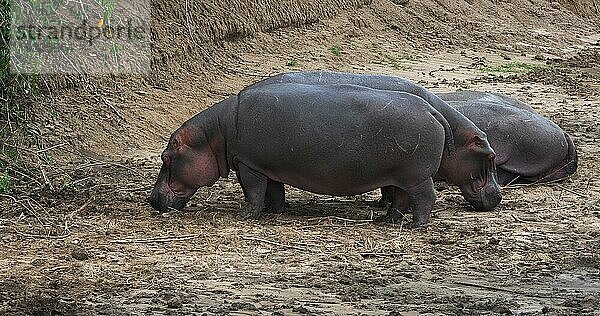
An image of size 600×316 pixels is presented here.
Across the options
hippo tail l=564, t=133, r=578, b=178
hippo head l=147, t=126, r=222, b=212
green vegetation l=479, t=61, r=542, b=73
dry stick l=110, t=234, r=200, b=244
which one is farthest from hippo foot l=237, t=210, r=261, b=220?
green vegetation l=479, t=61, r=542, b=73

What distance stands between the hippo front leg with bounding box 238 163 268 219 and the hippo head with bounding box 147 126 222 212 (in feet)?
0.96

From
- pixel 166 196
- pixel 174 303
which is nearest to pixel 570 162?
pixel 166 196

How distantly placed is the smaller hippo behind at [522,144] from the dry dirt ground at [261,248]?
0.45 ft

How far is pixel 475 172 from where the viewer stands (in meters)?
7.96

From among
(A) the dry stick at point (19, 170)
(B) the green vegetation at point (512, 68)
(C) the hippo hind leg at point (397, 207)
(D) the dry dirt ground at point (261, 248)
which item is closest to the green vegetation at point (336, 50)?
(B) the green vegetation at point (512, 68)

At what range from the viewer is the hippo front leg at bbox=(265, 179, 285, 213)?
7.90 metres

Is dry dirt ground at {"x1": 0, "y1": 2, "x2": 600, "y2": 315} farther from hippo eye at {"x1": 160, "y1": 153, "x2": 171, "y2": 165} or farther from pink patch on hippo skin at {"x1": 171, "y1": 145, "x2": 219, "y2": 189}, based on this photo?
hippo eye at {"x1": 160, "y1": 153, "x2": 171, "y2": 165}

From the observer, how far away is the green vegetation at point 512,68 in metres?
16.8

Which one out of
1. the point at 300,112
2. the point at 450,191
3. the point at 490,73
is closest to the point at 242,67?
the point at 490,73

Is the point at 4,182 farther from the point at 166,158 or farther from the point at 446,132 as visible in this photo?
the point at 446,132

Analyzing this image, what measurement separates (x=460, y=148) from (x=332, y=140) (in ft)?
3.23

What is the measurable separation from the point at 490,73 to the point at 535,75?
0.63m

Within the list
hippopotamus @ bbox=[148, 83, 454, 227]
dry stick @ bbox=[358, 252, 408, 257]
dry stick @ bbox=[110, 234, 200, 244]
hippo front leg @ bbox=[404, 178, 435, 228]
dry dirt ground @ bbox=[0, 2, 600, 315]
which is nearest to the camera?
dry dirt ground @ bbox=[0, 2, 600, 315]

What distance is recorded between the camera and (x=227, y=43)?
46.5ft
